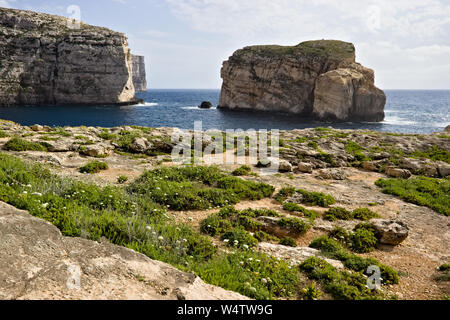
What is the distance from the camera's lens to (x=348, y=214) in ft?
40.7

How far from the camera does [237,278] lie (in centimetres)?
638

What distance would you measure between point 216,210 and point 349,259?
533cm

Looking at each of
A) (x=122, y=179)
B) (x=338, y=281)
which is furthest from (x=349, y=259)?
(x=122, y=179)

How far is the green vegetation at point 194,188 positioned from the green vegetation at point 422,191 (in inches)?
306

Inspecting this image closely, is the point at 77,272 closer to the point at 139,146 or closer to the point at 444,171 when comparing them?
the point at 139,146

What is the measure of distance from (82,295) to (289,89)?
9685 centimetres

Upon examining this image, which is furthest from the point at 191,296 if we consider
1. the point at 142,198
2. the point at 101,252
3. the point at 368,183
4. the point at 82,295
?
the point at 368,183

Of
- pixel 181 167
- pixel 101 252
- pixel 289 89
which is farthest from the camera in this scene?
pixel 289 89

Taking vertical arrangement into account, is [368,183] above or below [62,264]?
below

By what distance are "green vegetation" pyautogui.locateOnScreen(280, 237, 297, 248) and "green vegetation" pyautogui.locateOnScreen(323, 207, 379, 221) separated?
3.14m

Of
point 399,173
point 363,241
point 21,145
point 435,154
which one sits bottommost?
point 363,241

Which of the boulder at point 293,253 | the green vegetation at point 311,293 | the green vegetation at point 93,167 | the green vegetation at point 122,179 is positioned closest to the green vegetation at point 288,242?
the boulder at point 293,253

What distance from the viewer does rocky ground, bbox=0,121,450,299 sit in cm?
495

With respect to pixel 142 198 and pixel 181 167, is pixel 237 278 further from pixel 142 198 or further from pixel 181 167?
pixel 181 167
